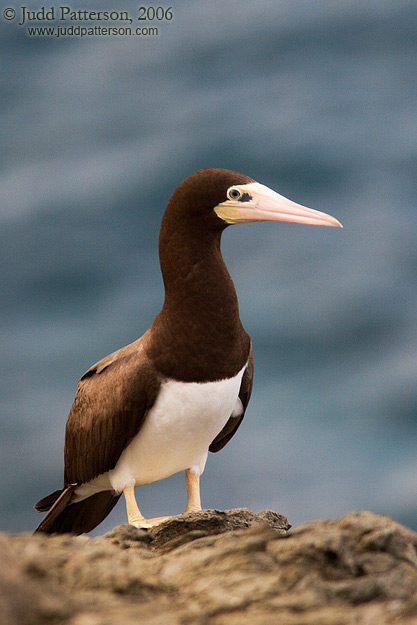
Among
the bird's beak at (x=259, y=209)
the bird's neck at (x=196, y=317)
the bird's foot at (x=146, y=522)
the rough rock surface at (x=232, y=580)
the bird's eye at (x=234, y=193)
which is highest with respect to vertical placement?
the bird's eye at (x=234, y=193)

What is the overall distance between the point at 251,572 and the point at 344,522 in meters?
0.65

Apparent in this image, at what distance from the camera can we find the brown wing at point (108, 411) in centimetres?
757

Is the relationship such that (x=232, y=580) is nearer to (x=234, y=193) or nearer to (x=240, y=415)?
(x=234, y=193)

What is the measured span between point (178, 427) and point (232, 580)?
3251 mm

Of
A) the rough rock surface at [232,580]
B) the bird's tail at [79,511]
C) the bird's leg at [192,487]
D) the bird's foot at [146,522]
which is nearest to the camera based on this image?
the rough rock surface at [232,580]

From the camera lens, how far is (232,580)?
442 centimetres

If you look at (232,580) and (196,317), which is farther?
(196,317)

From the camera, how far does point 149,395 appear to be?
754 cm

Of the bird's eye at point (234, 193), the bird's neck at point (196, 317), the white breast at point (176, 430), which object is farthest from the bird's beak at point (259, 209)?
the white breast at point (176, 430)

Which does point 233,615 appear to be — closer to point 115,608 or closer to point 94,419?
point 115,608

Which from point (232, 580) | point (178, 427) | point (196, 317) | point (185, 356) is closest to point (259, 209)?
point (196, 317)

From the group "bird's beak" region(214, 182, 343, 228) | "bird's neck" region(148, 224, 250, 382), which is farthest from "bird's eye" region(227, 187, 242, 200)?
"bird's neck" region(148, 224, 250, 382)

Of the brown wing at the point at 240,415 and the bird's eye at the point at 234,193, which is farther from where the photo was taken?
the brown wing at the point at 240,415

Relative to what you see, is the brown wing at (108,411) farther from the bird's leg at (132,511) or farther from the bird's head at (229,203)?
the bird's head at (229,203)
